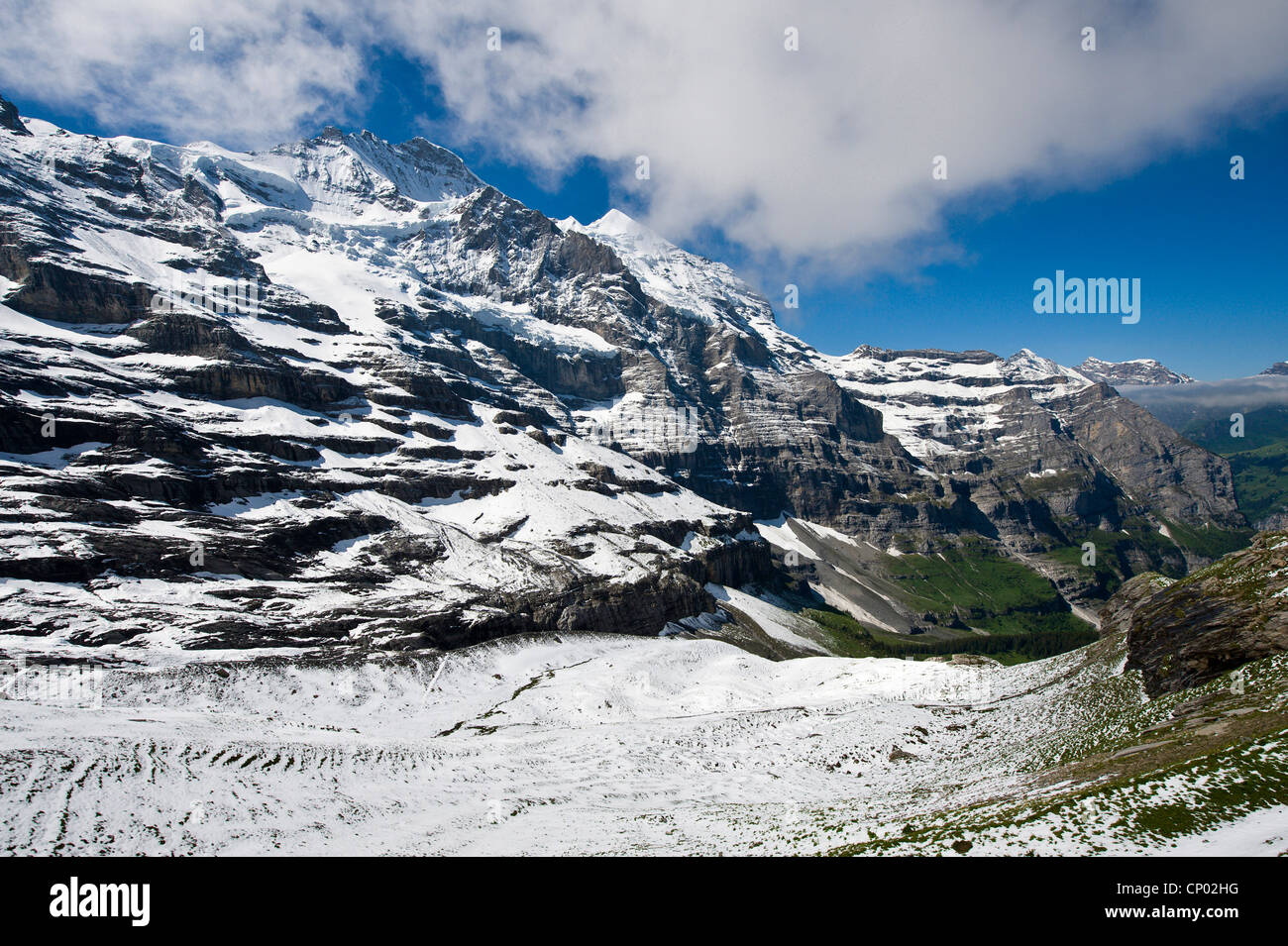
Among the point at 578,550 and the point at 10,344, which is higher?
the point at 10,344

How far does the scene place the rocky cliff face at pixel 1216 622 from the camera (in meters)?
37.0

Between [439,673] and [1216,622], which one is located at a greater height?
Result: [1216,622]

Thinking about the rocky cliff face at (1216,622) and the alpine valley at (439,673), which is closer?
the alpine valley at (439,673)

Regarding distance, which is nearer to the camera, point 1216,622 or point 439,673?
point 1216,622

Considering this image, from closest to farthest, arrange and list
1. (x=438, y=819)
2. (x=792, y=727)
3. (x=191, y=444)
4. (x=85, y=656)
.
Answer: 1. (x=438, y=819)
2. (x=792, y=727)
3. (x=85, y=656)
4. (x=191, y=444)

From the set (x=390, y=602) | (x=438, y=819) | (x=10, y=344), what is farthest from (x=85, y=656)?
(x=10, y=344)

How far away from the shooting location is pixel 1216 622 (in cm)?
3956

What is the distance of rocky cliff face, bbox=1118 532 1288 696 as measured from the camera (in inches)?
1458

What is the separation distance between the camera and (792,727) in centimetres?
5841

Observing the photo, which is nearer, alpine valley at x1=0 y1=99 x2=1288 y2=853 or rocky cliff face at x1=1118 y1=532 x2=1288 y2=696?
alpine valley at x1=0 y1=99 x2=1288 y2=853

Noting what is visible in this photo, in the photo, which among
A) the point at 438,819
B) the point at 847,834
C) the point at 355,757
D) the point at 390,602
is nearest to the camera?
the point at 847,834
